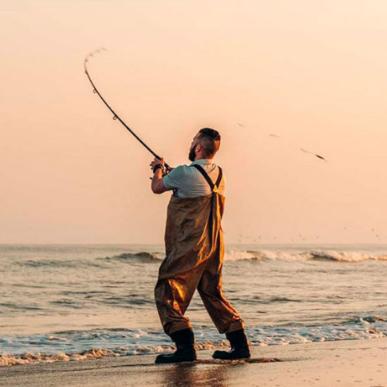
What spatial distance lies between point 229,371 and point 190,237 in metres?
0.98

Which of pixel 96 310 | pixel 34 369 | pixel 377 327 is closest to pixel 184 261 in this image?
pixel 34 369

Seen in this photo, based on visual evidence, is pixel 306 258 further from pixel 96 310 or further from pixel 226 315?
pixel 226 315

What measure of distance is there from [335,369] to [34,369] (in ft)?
7.31

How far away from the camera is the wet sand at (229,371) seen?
6730mm

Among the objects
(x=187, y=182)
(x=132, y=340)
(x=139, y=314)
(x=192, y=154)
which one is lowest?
(x=139, y=314)

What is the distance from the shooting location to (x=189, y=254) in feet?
25.2

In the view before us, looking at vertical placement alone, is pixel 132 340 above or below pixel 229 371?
below

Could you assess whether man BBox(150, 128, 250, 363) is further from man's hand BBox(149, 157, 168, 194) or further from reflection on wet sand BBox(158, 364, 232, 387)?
reflection on wet sand BBox(158, 364, 232, 387)

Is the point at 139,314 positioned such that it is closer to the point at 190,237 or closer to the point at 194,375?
the point at 190,237

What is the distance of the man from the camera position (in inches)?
302

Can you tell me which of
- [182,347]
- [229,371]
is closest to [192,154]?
[182,347]

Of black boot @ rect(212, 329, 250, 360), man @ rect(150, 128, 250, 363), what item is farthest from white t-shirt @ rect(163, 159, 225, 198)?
black boot @ rect(212, 329, 250, 360)

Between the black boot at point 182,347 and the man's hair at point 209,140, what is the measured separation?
1229 mm

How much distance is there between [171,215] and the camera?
7.75m
